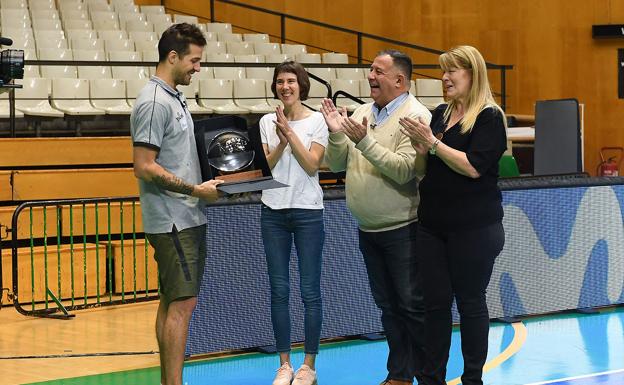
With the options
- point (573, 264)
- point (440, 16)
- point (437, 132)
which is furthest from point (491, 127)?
point (440, 16)

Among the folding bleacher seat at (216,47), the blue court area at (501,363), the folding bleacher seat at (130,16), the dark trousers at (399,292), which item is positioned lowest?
the blue court area at (501,363)

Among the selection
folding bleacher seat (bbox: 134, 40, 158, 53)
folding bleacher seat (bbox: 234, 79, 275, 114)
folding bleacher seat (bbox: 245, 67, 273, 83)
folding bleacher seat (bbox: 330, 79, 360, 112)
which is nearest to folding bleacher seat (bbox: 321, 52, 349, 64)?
folding bleacher seat (bbox: 330, 79, 360, 112)

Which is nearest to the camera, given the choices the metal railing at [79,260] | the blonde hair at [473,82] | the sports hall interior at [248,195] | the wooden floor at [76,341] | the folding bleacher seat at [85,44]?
the blonde hair at [473,82]

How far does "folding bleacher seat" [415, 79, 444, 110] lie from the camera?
50.0 feet

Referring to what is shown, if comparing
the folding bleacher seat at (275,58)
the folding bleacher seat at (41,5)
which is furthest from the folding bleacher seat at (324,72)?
the folding bleacher seat at (41,5)

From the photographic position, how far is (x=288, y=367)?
599cm

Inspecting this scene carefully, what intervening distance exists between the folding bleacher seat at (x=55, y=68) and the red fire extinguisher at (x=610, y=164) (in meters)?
8.16

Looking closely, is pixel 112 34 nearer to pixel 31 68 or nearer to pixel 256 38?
pixel 31 68

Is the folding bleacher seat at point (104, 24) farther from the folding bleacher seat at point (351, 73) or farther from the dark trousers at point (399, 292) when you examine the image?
the dark trousers at point (399, 292)

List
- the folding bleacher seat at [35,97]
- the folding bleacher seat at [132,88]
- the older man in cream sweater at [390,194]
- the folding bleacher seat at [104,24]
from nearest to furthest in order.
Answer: the older man in cream sweater at [390,194] < the folding bleacher seat at [35,97] < the folding bleacher seat at [132,88] < the folding bleacher seat at [104,24]

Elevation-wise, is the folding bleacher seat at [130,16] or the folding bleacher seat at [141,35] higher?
the folding bleacher seat at [130,16]

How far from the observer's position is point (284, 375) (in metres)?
5.94

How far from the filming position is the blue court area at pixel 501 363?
6273 millimetres

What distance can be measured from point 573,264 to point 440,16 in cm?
Answer: 1031
